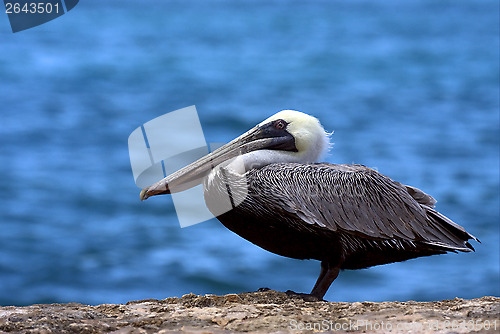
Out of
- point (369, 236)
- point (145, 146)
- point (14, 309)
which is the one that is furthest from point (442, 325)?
point (145, 146)

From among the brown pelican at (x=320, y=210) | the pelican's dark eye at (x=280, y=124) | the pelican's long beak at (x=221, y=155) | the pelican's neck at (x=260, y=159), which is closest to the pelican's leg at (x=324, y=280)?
the brown pelican at (x=320, y=210)

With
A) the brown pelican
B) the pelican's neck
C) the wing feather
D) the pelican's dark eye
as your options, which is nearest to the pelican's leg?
the brown pelican

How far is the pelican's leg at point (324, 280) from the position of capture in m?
4.67

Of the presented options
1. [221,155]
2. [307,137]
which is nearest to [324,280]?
[307,137]

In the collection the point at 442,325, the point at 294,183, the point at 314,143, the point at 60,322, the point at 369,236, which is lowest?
the point at 442,325

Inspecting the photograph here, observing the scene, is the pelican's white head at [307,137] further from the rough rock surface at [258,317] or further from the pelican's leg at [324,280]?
the rough rock surface at [258,317]

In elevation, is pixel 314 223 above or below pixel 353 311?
above

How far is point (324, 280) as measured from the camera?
472 centimetres

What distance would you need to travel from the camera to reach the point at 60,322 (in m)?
3.82

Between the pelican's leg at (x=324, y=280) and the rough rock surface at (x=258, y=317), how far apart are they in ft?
1.00

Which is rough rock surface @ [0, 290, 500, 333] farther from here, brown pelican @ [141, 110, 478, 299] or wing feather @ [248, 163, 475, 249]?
wing feather @ [248, 163, 475, 249]

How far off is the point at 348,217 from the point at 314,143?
67 centimetres

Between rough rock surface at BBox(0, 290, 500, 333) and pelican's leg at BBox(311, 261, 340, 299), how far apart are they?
30cm

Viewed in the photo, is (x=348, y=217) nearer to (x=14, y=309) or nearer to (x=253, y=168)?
(x=253, y=168)
